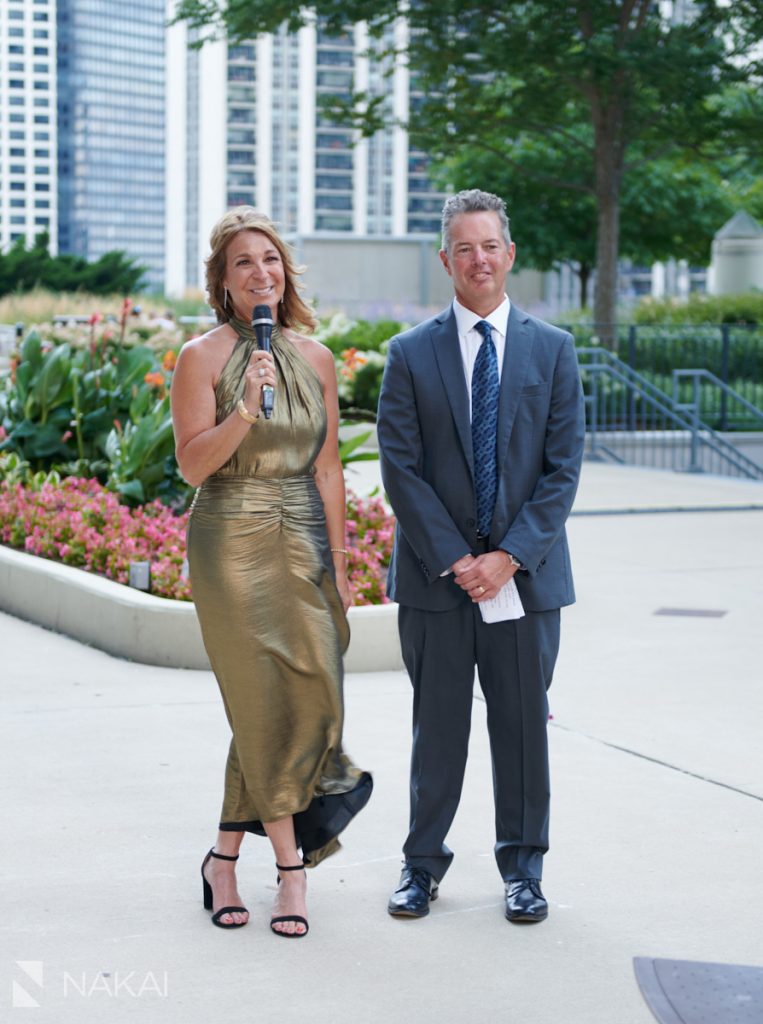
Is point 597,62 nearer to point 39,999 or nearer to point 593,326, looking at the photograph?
point 593,326

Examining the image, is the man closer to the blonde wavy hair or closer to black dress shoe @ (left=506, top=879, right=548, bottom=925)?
black dress shoe @ (left=506, top=879, right=548, bottom=925)

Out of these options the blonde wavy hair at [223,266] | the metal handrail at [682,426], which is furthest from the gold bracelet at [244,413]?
the metal handrail at [682,426]

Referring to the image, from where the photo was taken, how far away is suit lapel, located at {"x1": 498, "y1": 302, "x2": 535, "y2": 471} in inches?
173

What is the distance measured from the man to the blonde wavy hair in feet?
0.99

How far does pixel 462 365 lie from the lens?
445 centimetres

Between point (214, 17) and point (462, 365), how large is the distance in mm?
20193

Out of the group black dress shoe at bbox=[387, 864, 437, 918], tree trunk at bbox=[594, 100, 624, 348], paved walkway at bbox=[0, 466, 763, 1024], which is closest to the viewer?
paved walkway at bbox=[0, 466, 763, 1024]

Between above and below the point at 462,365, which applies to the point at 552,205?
above

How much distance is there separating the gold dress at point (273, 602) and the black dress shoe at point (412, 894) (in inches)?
12.5

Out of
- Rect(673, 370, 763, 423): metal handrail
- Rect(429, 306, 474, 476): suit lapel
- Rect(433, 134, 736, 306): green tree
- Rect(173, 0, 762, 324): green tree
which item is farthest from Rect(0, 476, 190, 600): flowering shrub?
Rect(433, 134, 736, 306): green tree

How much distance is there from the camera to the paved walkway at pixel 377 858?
394cm

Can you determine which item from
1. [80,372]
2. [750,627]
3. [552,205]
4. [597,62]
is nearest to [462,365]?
[750,627]

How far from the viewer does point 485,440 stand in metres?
4.43

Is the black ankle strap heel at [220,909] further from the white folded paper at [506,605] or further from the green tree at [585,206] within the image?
the green tree at [585,206]
